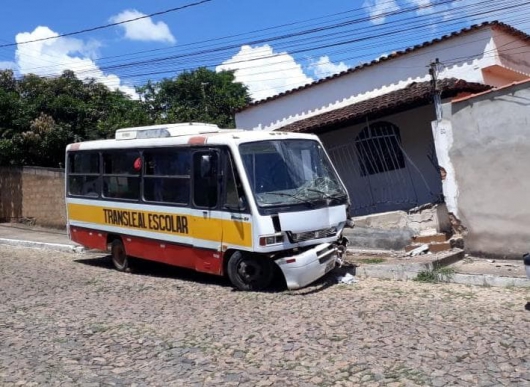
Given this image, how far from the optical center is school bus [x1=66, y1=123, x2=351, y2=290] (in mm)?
8273

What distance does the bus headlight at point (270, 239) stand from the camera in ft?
26.5

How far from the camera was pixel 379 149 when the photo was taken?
1341cm

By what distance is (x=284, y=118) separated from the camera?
17.1 metres

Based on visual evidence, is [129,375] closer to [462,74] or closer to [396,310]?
[396,310]

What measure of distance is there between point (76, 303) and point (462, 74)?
32.0 ft

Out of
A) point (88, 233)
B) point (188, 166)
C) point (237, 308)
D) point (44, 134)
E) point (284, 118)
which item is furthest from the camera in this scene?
point (44, 134)

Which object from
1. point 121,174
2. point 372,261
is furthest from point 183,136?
point 372,261

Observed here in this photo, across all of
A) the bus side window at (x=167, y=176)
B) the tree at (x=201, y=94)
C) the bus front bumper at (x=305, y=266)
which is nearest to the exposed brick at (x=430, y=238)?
the bus front bumper at (x=305, y=266)

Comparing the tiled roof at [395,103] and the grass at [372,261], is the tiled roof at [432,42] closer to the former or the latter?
the tiled roof at [395,103]

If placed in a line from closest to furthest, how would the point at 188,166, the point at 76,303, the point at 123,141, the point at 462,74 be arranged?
the point at 76,303
the point at 188,166
the point at 123,141
the point at 462,74

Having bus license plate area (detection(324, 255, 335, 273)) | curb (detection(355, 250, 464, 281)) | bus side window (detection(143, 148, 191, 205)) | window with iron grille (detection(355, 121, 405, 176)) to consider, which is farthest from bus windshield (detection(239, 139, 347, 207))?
window with iron grille (detection(355, 121, 405, 176))

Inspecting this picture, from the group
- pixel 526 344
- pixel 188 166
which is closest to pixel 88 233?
pixel 188 166

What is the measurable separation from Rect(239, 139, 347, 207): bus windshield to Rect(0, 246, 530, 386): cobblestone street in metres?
1.35

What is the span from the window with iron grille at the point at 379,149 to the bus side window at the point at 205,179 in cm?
505
